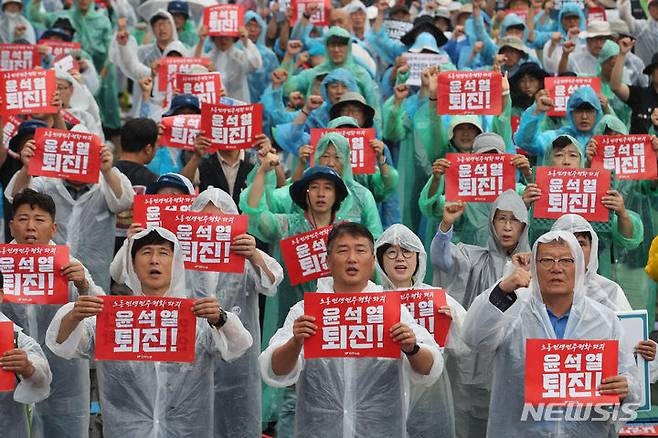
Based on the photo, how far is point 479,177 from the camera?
9.89 metres

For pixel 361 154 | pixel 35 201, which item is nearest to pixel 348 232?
pixel 35 201

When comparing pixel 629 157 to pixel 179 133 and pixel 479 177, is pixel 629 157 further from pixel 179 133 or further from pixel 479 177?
pixel 179 133

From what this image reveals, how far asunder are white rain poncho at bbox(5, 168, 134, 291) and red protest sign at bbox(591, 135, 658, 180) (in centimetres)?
341

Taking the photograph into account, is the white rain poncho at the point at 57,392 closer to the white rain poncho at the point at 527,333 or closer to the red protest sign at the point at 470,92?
the white rain poncho at the point at 527,333

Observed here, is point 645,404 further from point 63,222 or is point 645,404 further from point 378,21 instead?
point 378,21

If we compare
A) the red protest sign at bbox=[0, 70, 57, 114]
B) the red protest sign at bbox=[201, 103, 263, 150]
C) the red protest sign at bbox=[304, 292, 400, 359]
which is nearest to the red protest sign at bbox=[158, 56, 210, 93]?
the red protest sign at bbox=[0, 70, 57, 114]

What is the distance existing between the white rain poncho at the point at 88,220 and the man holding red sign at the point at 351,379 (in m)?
3.02

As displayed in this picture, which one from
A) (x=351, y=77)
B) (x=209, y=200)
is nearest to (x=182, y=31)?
(x=351, y=77)

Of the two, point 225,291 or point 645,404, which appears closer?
point 645,404

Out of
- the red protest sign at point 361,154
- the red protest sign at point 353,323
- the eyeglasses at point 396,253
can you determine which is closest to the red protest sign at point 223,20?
the red protest sign at point 361,154

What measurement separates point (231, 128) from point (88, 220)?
4.34 feet

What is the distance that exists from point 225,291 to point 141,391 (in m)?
1.60

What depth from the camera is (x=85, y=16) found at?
17.2m

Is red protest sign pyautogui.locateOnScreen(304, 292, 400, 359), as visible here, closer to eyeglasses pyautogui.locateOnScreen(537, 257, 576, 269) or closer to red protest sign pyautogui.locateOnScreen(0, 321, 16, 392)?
eyeglasses pyautogui.locateOnScreen(537, 257, 576, 269)
